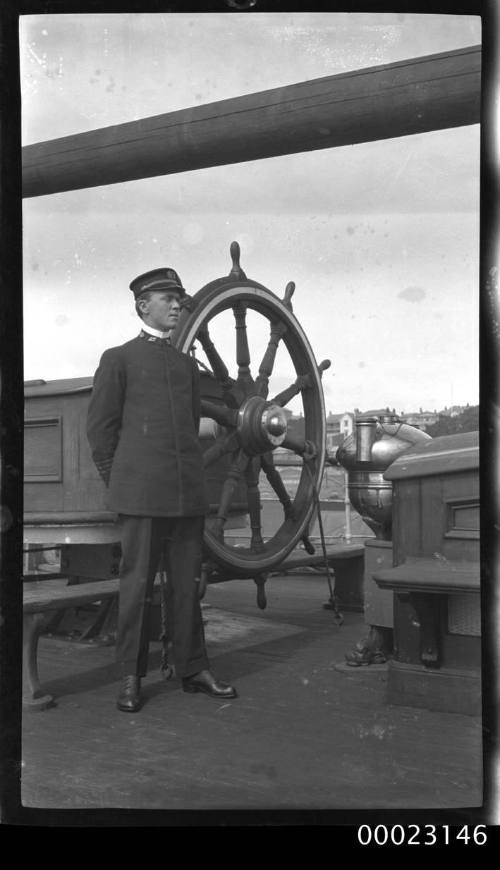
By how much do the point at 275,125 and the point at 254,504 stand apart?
1.39m

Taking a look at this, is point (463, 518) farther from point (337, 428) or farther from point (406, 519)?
point (337, 428)

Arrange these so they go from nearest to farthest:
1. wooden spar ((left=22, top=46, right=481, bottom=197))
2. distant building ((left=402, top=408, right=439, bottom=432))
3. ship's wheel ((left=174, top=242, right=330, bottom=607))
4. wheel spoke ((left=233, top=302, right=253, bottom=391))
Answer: wooden spar ((left=22, top=46, right=481, bottom=197)), distant building ((left=402, top=408, right=439, bottom=432)), ship's wheel ((left=174, top=242, right=330, bottom=607)), wheel spoke ((left=233, top=302, right=253, bottom=391))

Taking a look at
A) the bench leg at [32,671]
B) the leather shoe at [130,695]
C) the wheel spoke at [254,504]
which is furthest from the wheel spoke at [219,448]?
the leather shoe at [130,695]

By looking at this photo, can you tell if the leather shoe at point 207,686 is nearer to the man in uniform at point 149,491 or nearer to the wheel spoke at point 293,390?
the man in uniform at point 149,491

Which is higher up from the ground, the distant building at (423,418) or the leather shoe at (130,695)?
the distant building at (423,418)

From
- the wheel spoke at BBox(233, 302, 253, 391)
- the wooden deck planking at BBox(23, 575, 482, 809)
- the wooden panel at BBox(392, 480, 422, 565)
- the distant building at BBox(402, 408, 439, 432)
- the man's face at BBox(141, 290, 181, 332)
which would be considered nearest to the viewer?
the wooden deck planking at BBox(23, 575, 482, 809)

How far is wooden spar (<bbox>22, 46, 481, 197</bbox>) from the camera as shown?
199 centimetres

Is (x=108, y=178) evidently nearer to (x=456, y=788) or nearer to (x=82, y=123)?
(x=82, y=123)

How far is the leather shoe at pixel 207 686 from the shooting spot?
2352 millimetres

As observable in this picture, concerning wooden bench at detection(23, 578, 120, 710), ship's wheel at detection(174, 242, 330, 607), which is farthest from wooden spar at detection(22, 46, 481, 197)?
wooden bench at detection(23, 578, 120, 710)

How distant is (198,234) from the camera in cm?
210

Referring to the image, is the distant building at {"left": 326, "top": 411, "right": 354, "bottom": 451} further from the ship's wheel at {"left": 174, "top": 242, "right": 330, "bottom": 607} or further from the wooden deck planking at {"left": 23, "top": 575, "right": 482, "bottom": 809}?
the wooden deck planking at {"left": 23, "top": 575, "right": 482, "bottom": 809}

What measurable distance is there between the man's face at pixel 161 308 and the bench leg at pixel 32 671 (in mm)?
928

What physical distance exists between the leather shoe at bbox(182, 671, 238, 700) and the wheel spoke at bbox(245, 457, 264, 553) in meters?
0.77
